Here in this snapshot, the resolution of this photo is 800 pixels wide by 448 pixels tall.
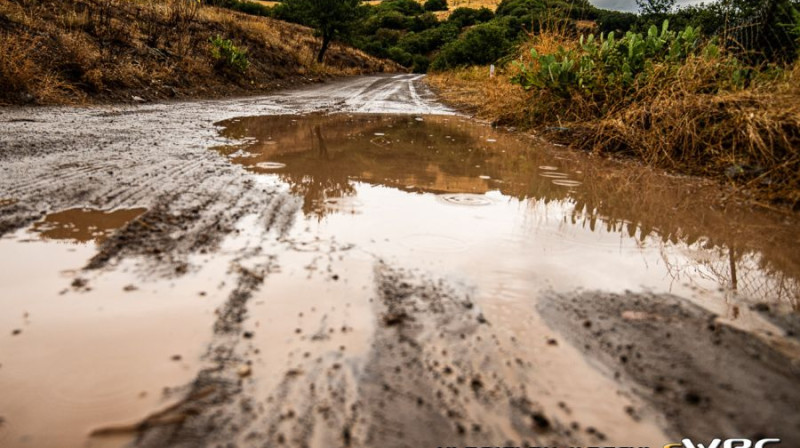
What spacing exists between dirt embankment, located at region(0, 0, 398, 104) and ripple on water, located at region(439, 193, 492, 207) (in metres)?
6.84

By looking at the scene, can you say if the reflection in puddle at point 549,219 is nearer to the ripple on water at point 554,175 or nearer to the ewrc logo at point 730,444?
the ripple on water at point 554,175

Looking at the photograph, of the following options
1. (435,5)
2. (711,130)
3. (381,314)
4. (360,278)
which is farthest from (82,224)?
(435,5)

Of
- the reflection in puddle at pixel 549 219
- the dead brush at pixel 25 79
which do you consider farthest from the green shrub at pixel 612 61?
→ the dead brush at pixel 25 79

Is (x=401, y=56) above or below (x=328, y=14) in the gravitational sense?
above

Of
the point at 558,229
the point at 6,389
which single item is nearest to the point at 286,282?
the point at 6,389

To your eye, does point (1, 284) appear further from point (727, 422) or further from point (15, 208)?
point (727, 422)

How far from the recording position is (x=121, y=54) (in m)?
9.43

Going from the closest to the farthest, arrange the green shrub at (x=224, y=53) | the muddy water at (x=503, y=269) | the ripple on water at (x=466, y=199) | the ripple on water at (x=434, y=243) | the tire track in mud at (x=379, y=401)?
the tire track in mud at (x=379, y=401) < the muddy water at (x=503, y=269) < the ripple on water at (x=434, y=243) < the ripple on water at (x=466, y=199) < the green shrub at (x=224, y=53)

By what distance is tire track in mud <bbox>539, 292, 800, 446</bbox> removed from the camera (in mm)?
928

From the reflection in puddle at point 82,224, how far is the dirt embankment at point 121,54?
588 centimetres

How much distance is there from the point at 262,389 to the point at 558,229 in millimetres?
1667

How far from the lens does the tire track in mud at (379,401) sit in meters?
0.86

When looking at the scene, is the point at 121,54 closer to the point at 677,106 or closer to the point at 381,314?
the point at 677,106

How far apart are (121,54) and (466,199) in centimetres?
1014
